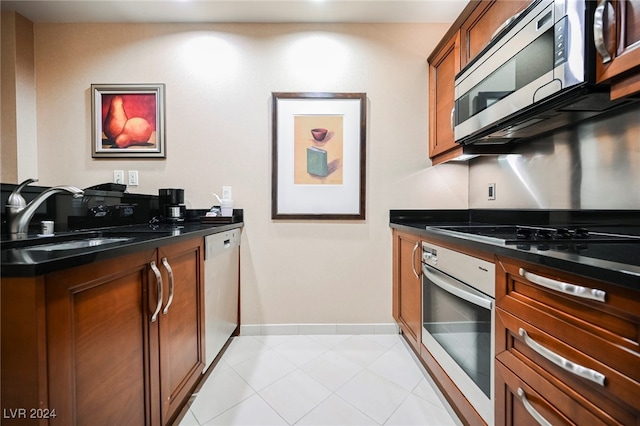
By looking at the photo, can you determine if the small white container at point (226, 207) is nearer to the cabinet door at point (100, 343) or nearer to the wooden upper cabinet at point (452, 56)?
the cabinet door at point (100, 343)

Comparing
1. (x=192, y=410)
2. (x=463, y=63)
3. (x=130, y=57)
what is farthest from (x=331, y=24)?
(x=192, y=410)

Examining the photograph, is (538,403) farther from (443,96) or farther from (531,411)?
(443,96)

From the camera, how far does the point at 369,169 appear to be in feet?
6.80

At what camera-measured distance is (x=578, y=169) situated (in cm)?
127

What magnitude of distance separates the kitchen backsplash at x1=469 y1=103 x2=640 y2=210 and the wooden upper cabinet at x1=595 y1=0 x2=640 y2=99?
1.09ft

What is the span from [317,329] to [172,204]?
1.45 meters

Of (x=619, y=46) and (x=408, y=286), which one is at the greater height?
(x=619, y=46)

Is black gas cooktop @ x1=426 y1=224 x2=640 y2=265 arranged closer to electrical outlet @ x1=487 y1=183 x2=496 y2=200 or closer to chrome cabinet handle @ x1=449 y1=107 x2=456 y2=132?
electrical outlet @ x1=487 y1=183 x2=496 y2=200

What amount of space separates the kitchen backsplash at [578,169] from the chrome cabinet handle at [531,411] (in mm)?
901

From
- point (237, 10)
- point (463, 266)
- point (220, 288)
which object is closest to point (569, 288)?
point (463, 266)

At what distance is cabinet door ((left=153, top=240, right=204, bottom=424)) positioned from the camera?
1.00 meters

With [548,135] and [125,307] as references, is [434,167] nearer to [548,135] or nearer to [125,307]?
[548,135]

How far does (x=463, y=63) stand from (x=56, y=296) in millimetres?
2115

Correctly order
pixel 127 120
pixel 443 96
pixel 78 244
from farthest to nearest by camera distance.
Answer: pixel 127 120
pixel 443 96
pixel 78 244
